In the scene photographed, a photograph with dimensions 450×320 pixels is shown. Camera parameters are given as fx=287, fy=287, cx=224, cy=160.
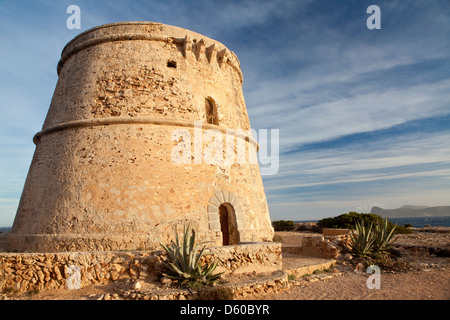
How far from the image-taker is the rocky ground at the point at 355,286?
4.27 metres

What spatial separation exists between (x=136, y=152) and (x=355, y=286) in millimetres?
5194

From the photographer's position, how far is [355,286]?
16.7 ft

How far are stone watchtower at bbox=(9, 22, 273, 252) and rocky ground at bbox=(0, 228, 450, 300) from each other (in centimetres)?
156

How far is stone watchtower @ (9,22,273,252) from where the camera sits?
6.11 m

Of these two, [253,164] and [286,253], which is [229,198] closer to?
[253,164]

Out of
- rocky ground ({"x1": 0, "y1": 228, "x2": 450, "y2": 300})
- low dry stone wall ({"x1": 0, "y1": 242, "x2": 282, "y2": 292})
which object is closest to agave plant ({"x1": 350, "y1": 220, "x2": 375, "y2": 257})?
rocky ground ({"x1": 0, "y1": 228, "x2": 450, "y2": 300})

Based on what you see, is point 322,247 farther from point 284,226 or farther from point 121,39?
point 284,226

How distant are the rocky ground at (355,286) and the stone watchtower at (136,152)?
5.11 feet

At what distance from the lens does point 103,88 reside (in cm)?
724

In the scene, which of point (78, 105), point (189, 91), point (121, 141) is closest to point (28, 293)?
point (121, 141)

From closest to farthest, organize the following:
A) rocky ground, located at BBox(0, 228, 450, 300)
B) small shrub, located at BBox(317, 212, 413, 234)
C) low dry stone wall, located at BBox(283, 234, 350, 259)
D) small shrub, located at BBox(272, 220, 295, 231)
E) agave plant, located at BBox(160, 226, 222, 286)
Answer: rocky ground, located at BBox(0, 228, 450, 300), agave plant, located at BBox(160, 226, 222, 286), low dry stone wall, located at BBox(283, 234, 350, 259), small shrub, located at BBox(317, 212, 413, 234), small shrub, located at BBox(272, 220, 295, 231)

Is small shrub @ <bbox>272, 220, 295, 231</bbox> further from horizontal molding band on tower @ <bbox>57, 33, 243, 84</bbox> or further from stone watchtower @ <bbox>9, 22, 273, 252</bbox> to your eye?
horizontal molding band on tower @ <bbox>57, 33, 243, 84</bbox>

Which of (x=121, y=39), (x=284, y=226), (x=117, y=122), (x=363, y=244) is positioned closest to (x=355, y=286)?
(x=363, y=244)

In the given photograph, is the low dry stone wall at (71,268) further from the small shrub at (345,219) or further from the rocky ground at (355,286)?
the small shrub at (345,219)
